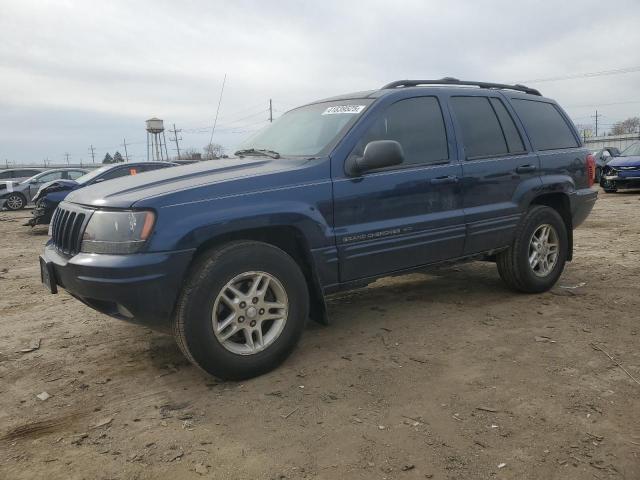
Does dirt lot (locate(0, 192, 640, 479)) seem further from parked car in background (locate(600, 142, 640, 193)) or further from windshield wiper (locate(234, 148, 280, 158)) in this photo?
parked car in background (locate(600, 142, 640, 193))

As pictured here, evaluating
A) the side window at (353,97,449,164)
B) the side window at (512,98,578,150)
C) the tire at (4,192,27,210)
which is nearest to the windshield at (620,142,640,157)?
the side window at (512,98,578,150)

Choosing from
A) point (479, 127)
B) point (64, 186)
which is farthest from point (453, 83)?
point (64, 186)

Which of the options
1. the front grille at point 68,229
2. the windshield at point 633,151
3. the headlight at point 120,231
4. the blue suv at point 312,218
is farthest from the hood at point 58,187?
the windshield at point 633,151

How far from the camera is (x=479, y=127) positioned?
14.7ft

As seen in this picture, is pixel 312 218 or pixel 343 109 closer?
pixel 312 218

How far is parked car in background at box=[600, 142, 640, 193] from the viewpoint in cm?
1525

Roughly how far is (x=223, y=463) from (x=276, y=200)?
156 centimetres

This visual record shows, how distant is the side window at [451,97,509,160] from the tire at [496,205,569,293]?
2.36 feet

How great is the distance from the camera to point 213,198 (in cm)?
308

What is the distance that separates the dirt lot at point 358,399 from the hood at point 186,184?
1.15m

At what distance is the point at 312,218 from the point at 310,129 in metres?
0.98

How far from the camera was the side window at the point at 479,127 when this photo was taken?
14.2 feet

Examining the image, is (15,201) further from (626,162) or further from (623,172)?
(626,162)

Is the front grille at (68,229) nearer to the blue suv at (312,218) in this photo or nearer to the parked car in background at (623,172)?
the blue suv at (312,218)
